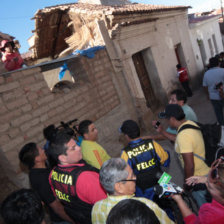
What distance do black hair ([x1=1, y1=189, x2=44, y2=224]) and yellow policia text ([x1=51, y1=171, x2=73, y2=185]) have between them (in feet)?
1.19

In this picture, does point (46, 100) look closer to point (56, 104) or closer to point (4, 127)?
point (56, 104)

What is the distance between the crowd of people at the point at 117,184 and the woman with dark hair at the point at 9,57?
7.36 feet

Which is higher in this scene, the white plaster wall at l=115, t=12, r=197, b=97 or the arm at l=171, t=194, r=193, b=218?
the white plaster wall at l=115, t=12, r=197, b=97

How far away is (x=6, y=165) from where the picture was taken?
3119 millimetres

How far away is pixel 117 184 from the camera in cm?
148

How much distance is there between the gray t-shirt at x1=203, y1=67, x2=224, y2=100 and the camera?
4340mm

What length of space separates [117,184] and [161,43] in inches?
323

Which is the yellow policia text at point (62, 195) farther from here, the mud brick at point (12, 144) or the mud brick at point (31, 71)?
the mud brick at point (31, 71)

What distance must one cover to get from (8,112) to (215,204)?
3.22m

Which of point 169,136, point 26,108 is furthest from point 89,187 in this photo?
point 26,108

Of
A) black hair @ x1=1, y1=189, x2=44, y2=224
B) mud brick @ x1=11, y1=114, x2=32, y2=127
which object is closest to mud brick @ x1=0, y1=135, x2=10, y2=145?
mud brick @ x1=11, y1=114, x2=32, y2=127

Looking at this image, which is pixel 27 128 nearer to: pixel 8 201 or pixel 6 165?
pixel 6 165

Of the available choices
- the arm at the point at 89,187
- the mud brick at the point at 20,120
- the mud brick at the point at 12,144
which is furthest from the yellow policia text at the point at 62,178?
the mud brick at the point at 20,120

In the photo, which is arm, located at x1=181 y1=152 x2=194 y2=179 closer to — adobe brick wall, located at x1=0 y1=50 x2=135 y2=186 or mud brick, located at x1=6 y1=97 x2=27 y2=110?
adobe brick wall, located at x1=0 y1=50 x2=135 y2=186
